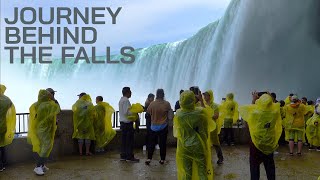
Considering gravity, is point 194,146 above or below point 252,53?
below

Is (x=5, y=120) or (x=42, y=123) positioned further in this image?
(x=5, y=120)

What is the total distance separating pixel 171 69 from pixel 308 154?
2189 cm

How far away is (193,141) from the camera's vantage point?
18.3 ft

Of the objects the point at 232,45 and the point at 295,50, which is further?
the point at 232,45

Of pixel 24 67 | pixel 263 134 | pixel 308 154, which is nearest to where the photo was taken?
pixel 263 134

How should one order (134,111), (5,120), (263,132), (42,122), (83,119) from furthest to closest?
(83,119) < (134,111) < (5,120) < (42,122) < (263,132)

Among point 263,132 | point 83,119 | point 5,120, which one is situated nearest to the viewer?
point 263,132

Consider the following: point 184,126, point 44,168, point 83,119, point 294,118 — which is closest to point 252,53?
point 294,118

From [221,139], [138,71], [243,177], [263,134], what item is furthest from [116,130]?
[138,71]

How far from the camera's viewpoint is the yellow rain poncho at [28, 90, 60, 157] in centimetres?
772

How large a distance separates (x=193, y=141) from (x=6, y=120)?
12.5ft

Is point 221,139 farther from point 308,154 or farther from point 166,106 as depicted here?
point 166,106

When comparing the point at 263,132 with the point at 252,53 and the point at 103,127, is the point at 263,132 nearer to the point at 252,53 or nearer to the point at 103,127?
the point at 103,127

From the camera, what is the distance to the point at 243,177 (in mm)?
7762
